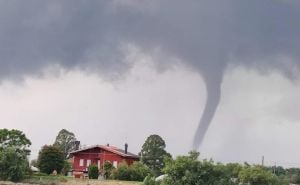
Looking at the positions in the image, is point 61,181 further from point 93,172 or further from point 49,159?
point 93,172

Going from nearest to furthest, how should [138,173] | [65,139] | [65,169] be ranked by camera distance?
[138,173] → [65,169] → [65,139]

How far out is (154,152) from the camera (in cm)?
11612

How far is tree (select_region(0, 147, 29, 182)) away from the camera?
266ft

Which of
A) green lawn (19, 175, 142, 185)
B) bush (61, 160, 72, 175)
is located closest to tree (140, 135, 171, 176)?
bush (61, 160, 72, 175)

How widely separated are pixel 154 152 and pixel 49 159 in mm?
30764

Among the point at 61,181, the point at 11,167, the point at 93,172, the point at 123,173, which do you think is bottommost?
the point at 61,181

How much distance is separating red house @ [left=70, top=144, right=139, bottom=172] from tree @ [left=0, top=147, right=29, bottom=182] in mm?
29480

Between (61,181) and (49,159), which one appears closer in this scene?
(61,181)

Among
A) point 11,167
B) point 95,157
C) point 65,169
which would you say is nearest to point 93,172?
point 65,169

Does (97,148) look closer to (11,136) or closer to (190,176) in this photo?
(11,136)

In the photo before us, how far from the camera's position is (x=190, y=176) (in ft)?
190

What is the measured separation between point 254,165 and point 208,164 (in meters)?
16.8

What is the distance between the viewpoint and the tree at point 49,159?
91.0 m

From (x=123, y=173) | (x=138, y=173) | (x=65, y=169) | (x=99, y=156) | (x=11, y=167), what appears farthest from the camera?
(x=99, y=156)
